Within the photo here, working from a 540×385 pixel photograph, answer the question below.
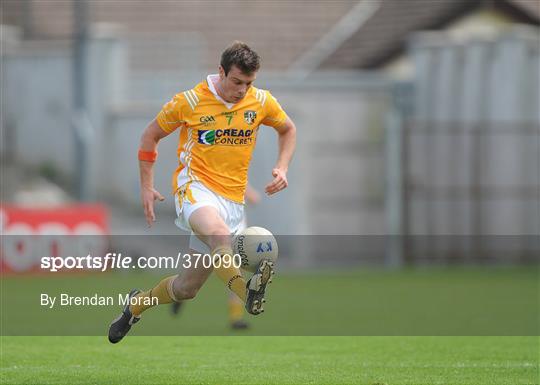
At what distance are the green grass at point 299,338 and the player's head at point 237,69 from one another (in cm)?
210

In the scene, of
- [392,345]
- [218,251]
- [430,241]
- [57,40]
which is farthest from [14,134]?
[218,251]

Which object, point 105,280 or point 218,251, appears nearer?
point 218,251

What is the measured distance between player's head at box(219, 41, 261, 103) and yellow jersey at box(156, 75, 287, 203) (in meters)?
0.17

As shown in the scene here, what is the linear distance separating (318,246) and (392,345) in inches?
569

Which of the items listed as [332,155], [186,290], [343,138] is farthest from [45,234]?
[186,290]

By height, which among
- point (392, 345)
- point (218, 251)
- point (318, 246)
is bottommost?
point (318, 246)

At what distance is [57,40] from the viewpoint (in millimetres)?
29172

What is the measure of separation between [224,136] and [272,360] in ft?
7.11

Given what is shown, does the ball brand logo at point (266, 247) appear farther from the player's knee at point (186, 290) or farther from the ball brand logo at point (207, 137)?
the ball brand logo at point (207, 137)

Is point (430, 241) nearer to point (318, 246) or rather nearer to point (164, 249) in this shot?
point (318, 246)

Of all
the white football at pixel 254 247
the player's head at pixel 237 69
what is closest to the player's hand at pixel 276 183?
the white football at pixel 254 247

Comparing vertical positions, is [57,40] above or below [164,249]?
above

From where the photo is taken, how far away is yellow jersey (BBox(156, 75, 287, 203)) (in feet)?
30.6

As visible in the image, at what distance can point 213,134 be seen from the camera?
9336 millimetres
